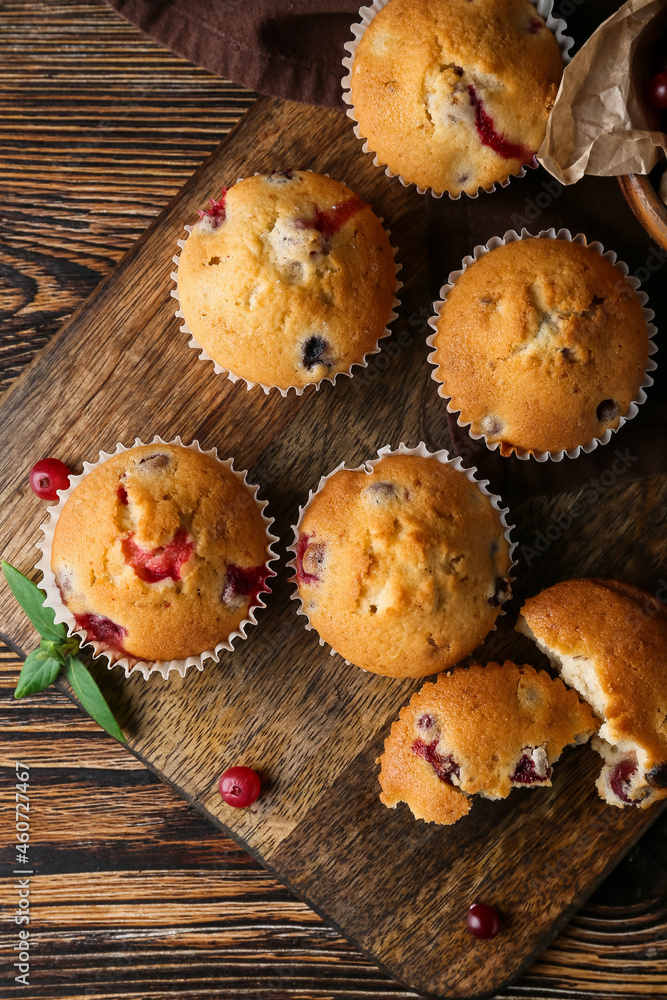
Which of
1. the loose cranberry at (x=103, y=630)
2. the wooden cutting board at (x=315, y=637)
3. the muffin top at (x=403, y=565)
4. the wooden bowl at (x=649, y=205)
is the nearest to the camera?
the wooden bowl at (x=649, y=205)

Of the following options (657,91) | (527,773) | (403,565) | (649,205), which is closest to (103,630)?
(403,565)

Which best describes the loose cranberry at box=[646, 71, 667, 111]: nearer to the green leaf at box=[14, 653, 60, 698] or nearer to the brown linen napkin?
the brown linen napkin

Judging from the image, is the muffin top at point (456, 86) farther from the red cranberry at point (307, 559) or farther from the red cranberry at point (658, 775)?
the red cranberry at point (658, 775)

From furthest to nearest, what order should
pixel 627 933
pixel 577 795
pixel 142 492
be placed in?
pixel 627 933, pixel 577 795, pixel 142 492

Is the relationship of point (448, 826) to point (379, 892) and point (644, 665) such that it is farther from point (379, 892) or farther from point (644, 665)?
point (644, 665)

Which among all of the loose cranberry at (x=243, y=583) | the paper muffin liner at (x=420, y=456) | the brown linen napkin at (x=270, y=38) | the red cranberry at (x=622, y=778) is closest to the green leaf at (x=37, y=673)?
the loose cranberry at (x=243, y=583)

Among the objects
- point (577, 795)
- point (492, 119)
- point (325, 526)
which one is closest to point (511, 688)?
point (577, 795)
